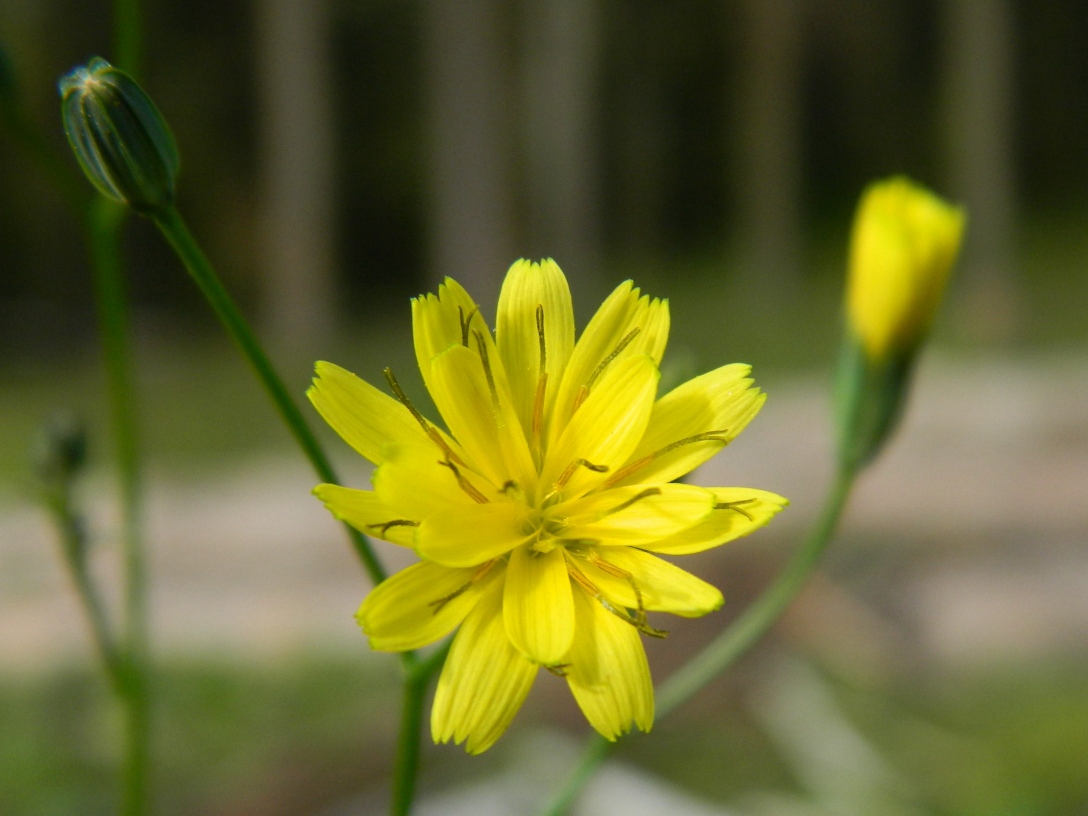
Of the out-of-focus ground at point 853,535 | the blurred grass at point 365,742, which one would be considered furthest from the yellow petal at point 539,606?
the out-of-focus ground at point 853,535

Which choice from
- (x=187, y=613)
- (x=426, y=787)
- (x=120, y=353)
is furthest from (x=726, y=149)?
(x=120, y=353)

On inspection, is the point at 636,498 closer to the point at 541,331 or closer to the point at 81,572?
the point at 541,331

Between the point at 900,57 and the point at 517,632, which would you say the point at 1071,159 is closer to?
the point at 900,57

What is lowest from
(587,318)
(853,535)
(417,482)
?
(853,535)

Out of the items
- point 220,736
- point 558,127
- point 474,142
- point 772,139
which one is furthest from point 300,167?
point 220,736

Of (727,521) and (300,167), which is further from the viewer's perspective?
(300,167)

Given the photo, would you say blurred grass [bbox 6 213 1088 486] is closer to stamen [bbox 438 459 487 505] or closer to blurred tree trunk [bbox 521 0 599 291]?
blurred tree trunk [bbox 521 0 599 291]
